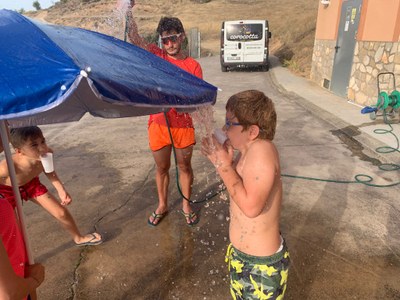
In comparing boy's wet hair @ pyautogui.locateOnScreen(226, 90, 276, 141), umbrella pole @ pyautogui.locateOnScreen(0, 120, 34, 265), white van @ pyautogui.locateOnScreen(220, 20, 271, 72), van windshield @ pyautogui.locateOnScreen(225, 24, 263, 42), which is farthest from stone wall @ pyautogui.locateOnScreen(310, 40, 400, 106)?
umbrella pole @ pyautogui.locateOnScreen(0, 120, 34, 265)

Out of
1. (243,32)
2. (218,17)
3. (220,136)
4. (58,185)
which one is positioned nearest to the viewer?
(220,136)

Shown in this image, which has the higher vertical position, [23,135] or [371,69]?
[23,135]

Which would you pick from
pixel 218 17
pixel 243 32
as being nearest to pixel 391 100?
pixel 243 32

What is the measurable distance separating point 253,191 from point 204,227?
81.7 inches

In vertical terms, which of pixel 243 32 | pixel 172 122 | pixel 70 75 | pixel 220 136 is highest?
pixel 70 75

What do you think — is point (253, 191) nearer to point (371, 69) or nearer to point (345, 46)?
point (371, 69)

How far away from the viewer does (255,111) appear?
5.43 feet

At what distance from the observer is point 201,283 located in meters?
2.78

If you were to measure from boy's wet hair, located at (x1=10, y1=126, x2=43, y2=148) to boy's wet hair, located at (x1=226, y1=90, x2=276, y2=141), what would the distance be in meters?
1.68

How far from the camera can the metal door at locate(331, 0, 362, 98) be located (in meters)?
9.09

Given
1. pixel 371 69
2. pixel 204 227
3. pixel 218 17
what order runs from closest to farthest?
1. pixel 204 227
2. pixel 371 69
3. pixel 218 17

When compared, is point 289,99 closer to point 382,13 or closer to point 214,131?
point 382,13

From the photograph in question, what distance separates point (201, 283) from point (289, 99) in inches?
334

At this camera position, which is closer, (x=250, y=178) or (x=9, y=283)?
(x=9, y=283)
